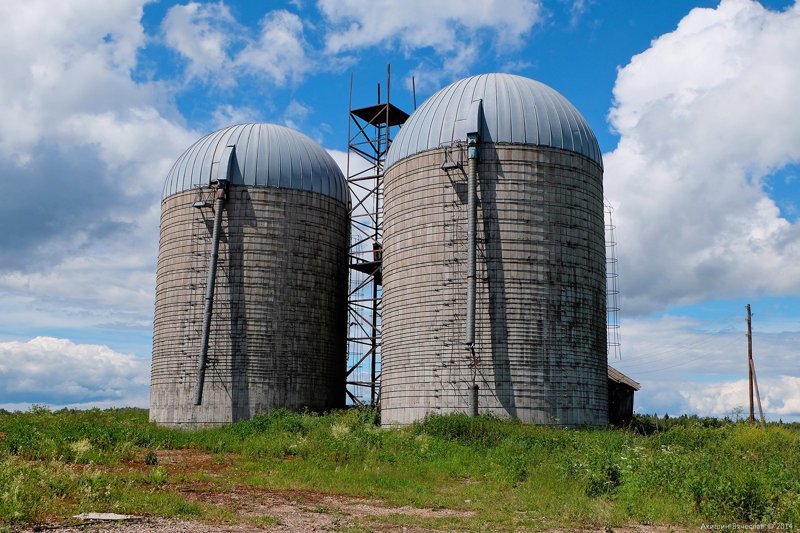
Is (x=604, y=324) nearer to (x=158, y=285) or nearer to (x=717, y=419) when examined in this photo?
(x=717, y=419)

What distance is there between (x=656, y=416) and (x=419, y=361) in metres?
19.4

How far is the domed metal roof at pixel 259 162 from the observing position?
40.2 m

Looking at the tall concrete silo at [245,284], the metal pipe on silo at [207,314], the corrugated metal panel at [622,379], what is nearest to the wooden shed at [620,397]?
the corrugated metal panel at [622,379]

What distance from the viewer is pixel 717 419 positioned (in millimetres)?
44656

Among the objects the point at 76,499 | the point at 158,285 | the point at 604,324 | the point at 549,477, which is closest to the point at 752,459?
the point at 549,477

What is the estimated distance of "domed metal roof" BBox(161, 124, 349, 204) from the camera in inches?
1583

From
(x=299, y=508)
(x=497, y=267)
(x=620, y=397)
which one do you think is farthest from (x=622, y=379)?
(x=299, y=508)

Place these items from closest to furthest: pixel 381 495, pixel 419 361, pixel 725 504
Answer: pixel 725 504 → pixel 381 495 → pixel 419 361

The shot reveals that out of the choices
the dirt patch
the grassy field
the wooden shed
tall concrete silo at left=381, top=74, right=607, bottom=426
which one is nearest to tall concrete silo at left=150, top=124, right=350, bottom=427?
the grassy field

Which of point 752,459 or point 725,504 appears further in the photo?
point 752,459

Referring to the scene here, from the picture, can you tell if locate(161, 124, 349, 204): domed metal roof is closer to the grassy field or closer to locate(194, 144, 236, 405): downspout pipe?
locate(194, 144, 236, 405): downspout pipe

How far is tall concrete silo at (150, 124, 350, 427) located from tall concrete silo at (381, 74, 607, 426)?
6.47m

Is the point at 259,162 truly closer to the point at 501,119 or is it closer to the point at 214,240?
the point at 214,240

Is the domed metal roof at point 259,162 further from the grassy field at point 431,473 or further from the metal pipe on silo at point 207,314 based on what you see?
the grassy field at point 431,473
